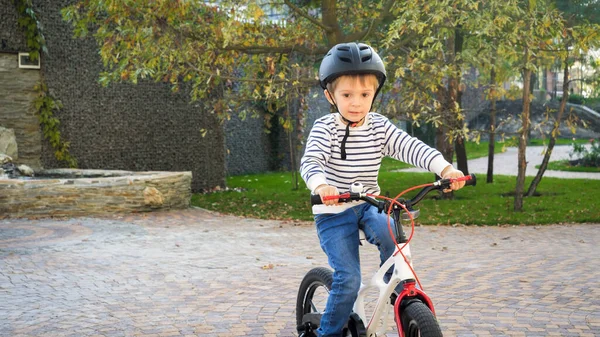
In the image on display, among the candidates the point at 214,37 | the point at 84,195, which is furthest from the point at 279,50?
the point at 84,195

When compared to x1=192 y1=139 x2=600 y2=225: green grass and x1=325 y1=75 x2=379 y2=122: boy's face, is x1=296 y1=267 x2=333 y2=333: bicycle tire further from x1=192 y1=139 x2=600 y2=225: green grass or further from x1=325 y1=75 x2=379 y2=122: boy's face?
x1=192 y1=139 x2=600 y2=225: green grass

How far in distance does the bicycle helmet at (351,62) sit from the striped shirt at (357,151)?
0.31 m

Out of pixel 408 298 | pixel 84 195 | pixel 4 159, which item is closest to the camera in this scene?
pixel 408 298

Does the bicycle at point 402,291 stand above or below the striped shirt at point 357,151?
below

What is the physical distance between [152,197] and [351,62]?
9.55m

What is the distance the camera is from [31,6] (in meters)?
15.3

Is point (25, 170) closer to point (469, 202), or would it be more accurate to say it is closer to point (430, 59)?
point (430, 59)

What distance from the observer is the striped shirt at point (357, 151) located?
397 cm

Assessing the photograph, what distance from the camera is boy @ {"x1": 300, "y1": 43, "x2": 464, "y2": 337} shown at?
3846 mm

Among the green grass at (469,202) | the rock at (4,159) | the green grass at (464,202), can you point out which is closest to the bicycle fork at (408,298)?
the green grass at (469,202)

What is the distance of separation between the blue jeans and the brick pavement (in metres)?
1.43

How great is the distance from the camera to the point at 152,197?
1294cm

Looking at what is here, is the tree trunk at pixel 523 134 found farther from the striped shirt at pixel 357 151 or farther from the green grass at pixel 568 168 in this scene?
the green grass at pixel 568 168

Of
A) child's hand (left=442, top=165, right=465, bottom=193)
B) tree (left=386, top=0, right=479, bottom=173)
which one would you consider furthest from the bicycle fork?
tree (left=386, top=0, right=479, bottom=173)
